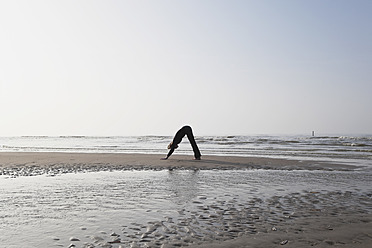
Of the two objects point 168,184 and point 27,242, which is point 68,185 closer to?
point 168,184

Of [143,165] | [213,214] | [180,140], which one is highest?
[180,140]

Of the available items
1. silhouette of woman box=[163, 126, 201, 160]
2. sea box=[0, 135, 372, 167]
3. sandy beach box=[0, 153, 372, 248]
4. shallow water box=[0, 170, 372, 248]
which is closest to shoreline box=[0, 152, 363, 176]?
silhouette of woman box=[163, 126, 201, 160]

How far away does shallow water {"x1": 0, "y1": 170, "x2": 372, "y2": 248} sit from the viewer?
15.3 feet

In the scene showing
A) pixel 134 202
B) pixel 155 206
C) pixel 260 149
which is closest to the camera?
pixel 155 206

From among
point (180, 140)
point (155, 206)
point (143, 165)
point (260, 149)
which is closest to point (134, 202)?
point (155, 206)

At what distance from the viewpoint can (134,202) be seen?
6727mm

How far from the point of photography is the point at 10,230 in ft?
15.3

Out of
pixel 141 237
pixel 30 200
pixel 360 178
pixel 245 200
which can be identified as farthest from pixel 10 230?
pixel 360 178

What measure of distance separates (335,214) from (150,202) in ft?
11.3

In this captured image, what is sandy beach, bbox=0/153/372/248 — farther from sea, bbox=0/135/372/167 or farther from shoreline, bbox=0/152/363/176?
sea, bbox=0/135/372/167

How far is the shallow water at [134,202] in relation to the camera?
4.67 meters

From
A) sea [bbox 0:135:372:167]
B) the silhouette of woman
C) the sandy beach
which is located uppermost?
the silhouette of woman

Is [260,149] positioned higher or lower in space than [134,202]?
higher

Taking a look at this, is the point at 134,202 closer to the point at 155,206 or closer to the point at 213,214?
the point at 155,206
